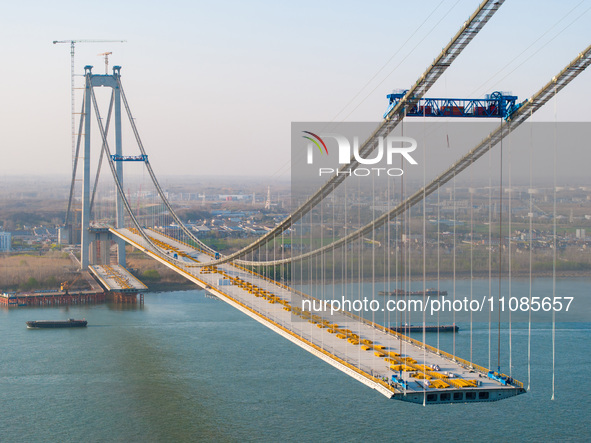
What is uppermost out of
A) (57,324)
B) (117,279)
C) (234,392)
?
(117,279)

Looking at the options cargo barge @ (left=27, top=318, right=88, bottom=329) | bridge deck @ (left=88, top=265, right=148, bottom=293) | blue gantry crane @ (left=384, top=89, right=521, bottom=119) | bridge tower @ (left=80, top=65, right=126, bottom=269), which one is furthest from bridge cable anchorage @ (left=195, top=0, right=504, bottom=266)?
bridge tower @ (left=80, top=65, right=126, bottom=269)

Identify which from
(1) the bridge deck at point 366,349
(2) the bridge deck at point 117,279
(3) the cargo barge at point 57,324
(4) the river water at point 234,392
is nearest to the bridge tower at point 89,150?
(2) the bridge deck at point 117,279

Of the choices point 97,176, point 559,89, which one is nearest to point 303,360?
point 559,89

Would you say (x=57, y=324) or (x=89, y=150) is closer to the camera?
(x=57, y=324)

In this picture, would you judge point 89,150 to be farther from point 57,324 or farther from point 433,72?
point 433,72

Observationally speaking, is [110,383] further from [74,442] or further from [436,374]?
[436,374]

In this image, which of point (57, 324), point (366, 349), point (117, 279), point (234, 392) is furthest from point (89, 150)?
point (366, 349)
